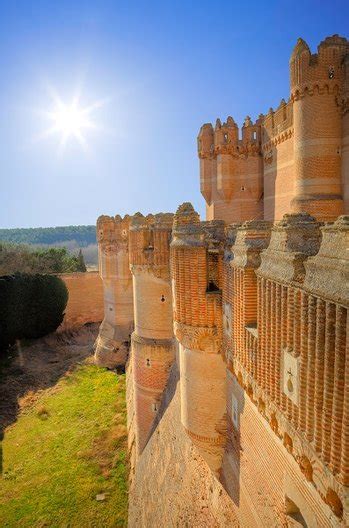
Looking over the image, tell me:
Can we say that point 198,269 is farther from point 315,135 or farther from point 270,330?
point 315,135

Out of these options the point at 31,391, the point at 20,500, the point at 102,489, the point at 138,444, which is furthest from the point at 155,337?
the point at 31,391

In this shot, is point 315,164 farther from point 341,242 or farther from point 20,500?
point 20,500

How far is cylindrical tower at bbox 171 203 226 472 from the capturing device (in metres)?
6.54

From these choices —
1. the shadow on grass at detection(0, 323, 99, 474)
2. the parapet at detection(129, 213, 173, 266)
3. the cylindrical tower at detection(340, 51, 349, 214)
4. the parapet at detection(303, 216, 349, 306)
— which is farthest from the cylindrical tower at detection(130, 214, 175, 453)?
the cylindrical tower at detection(340, 51, 349, 214)

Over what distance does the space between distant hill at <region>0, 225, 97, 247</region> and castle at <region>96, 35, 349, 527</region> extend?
378 feet

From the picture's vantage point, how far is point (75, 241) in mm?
125438

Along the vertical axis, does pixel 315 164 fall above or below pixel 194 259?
above

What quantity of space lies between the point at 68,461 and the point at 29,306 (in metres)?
13.6

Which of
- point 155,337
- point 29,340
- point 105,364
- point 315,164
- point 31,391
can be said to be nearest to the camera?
point 155,337

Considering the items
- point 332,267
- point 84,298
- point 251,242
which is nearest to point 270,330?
point 251,242

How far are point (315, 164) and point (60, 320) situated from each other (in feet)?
66.7

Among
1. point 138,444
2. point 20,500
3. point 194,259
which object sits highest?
point 194,259

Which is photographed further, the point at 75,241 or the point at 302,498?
the point at 75,241

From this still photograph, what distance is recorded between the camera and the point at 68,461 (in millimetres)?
13008
